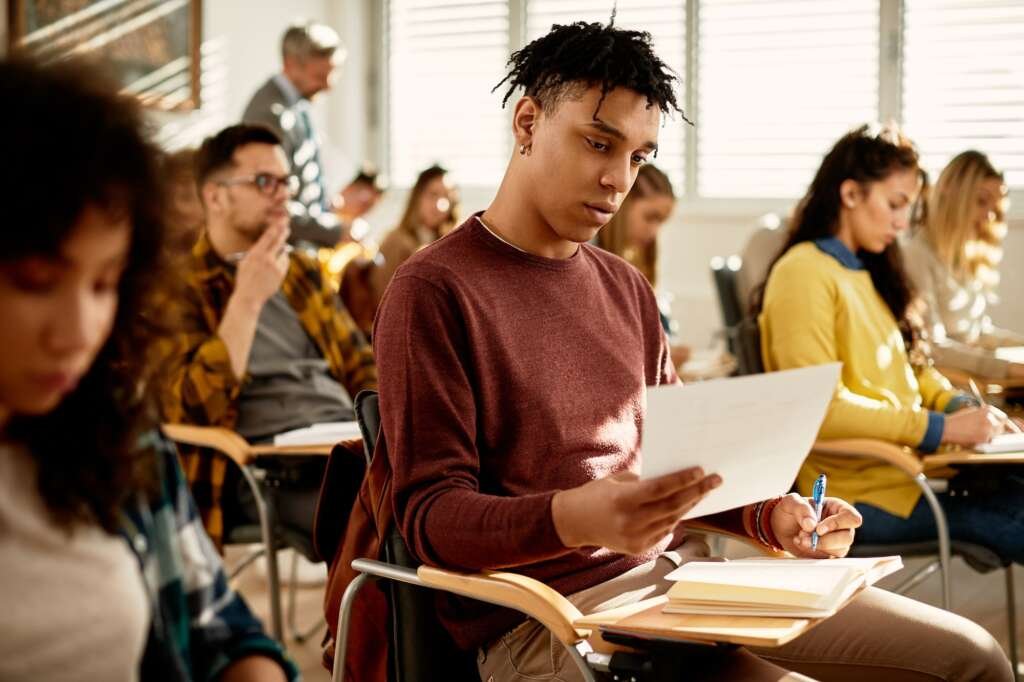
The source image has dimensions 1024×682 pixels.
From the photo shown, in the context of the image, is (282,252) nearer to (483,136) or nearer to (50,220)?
(50,220)

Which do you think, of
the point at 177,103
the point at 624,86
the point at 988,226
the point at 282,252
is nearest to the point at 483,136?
the point at 177,103

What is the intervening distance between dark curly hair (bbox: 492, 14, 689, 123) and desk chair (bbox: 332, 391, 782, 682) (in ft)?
1.58

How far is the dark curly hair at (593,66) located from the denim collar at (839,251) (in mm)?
1053

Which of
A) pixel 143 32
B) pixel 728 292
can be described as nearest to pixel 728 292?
pixel 728 292

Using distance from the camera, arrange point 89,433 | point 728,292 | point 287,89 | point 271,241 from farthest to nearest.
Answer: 1. point 287,89
2. point 728,292
3. point 271,241
4. point 89,433

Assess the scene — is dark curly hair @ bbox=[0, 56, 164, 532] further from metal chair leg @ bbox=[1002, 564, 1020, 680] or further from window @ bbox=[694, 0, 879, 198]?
window @ bbox=[694, 0, 879, 198]

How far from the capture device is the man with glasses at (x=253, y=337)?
2.48m

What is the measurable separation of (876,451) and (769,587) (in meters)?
1.15

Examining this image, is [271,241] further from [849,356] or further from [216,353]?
[849,356]

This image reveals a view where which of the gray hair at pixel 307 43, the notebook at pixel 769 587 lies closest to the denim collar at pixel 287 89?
the gray hair at pixel 307 43

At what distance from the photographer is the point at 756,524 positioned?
164 centimetres

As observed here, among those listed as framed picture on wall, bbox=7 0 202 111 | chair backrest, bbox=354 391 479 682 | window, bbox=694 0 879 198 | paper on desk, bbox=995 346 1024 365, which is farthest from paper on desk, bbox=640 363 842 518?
window, bbox=694 0 879 198

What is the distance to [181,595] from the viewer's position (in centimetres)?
99

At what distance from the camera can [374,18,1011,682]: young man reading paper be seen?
56.5 inches
